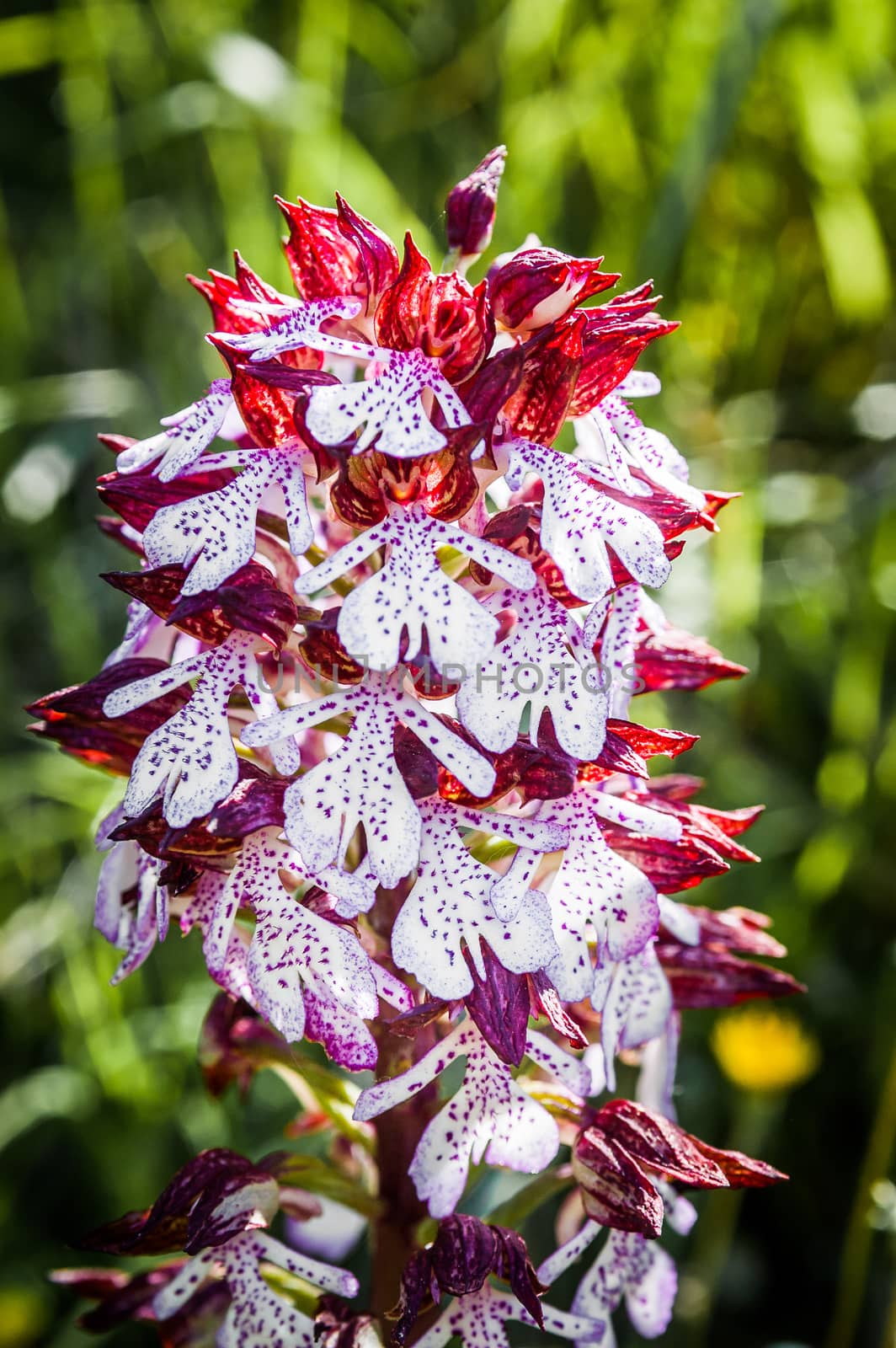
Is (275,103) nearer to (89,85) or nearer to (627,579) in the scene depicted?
(89,85)

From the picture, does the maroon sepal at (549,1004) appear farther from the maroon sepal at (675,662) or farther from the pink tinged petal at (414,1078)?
the maroon sepal at (675,662)

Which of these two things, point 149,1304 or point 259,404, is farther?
point 149,1304

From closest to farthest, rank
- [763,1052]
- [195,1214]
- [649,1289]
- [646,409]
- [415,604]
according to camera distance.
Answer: [415,604], [195,1214], [649,1289], [763,1052], [646,409]

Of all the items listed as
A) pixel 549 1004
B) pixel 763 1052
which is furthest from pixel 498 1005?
pixel 763 1052

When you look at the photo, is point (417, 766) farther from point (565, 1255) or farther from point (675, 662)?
point (565, 1255)

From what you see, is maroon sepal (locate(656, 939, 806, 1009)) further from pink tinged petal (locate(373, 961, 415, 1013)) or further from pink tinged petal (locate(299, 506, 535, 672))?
pink tinged petal (locate(299, 506, 535, 672))

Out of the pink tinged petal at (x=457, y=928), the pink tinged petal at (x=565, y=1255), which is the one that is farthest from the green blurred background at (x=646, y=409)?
the pink tinged petal at (x=457, y=928)

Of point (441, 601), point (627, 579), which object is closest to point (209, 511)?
point (441, 601)
